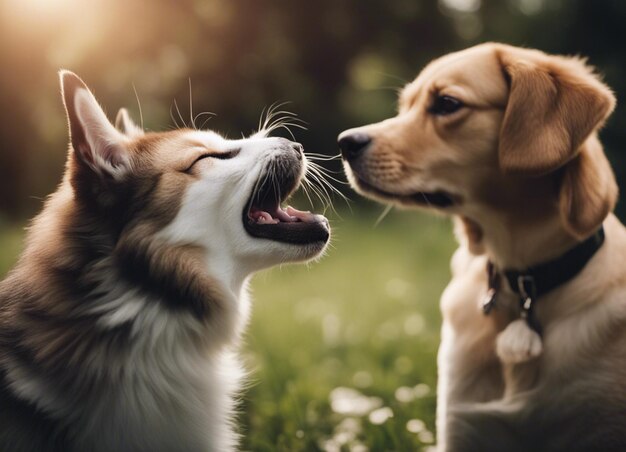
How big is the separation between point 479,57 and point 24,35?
6.06 metres

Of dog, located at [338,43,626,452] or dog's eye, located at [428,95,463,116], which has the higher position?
dog's eye, located at [428,95,463,116]

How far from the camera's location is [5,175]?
9.00 meters

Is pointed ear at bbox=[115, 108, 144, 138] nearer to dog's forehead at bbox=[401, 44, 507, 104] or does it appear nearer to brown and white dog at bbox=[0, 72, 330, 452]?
brown and white dog at bbox=[0, 72, 330, 452]

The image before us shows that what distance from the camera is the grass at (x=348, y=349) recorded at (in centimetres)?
386

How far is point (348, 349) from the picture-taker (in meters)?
5.59

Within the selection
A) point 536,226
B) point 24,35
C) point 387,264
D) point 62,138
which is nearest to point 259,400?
point 536,226

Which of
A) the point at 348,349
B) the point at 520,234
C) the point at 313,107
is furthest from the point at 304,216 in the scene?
the point at 313,107

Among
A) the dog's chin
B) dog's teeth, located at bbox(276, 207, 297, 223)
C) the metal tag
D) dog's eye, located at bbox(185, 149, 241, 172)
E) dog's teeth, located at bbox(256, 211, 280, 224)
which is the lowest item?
the metal tag

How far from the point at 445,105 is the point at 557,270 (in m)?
0.91

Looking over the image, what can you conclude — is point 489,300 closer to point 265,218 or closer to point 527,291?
point 527,291

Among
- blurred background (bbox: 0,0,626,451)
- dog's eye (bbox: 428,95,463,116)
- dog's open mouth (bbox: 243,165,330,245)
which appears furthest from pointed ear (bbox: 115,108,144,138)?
dog's eye (bbox: 428,95,463,116)

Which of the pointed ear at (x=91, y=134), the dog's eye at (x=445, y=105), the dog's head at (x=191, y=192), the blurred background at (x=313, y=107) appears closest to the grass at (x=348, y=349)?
the blurred background at (x=313, y=107)

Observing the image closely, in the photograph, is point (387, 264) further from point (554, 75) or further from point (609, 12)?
point (554, 75)

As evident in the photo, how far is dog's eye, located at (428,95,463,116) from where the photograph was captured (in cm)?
321
